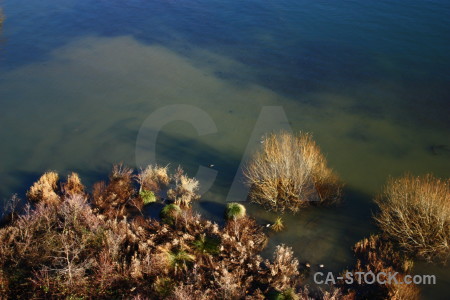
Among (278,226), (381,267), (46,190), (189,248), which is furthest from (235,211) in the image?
(46,190)

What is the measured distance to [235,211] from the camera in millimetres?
15195

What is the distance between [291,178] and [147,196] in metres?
5.86

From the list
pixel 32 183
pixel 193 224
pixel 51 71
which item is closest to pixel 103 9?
pixel 51 71

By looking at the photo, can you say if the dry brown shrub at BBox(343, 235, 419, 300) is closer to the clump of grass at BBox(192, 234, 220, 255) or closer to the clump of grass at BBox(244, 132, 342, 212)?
the clump of grass at BBox(244, 132, 342, 212)

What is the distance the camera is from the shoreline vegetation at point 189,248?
11.8 m

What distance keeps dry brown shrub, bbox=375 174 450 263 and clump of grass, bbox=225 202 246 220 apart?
4893mm

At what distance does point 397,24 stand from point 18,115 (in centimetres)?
2570

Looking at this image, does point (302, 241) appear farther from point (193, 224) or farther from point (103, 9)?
point (103, 9)

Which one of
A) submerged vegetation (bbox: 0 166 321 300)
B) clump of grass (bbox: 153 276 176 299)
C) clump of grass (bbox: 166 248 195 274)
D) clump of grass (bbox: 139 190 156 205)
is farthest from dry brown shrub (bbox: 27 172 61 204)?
clump of grass (bbox: 153 276 176 299)

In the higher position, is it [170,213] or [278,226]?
[278,226]

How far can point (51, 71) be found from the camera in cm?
2602

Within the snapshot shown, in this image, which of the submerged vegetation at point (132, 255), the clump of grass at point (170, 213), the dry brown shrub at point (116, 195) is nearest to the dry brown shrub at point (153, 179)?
the dry brown shrub at point (116, 195)

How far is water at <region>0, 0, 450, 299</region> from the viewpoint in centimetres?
1719

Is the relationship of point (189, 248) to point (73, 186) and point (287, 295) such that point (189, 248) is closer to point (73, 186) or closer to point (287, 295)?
point (287, 295)
